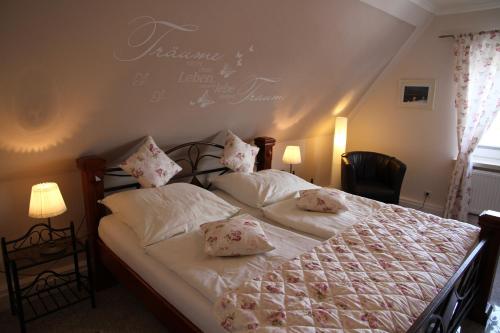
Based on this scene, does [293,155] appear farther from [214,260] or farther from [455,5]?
[455,5]

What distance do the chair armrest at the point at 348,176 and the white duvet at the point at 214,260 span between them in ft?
6.83

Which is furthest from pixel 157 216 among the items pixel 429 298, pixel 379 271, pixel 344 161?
pixel 344 161

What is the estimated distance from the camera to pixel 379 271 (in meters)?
1.81

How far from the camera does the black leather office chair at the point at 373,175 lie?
4.00 metres

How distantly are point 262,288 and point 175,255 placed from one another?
23.7 inches

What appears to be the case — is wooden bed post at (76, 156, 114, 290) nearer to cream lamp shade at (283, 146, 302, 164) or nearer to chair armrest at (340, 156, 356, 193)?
cream lamp shade at (283, 146, 302, 164)

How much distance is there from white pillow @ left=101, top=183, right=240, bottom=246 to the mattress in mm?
78

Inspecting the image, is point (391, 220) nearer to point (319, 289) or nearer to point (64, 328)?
point (319, 289)

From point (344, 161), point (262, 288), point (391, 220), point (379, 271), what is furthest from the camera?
point (344, 161)

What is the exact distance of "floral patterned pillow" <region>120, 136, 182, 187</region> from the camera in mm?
2641

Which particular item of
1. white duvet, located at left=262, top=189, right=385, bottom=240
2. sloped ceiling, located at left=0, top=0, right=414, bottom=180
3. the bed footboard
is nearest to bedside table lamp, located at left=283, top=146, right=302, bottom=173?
sloped ceiling, located at left=0, top=0, right=414, bottom=180

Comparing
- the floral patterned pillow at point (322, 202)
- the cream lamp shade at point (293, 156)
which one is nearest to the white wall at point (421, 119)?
the cream lamp shade at point (293, 156)

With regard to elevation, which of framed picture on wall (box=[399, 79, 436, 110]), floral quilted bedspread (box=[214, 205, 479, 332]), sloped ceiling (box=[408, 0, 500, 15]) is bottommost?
floral quilted bedspread (box=[214, 205, 479, 332])

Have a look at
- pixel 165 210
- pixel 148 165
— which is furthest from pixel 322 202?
pixel 148 165
